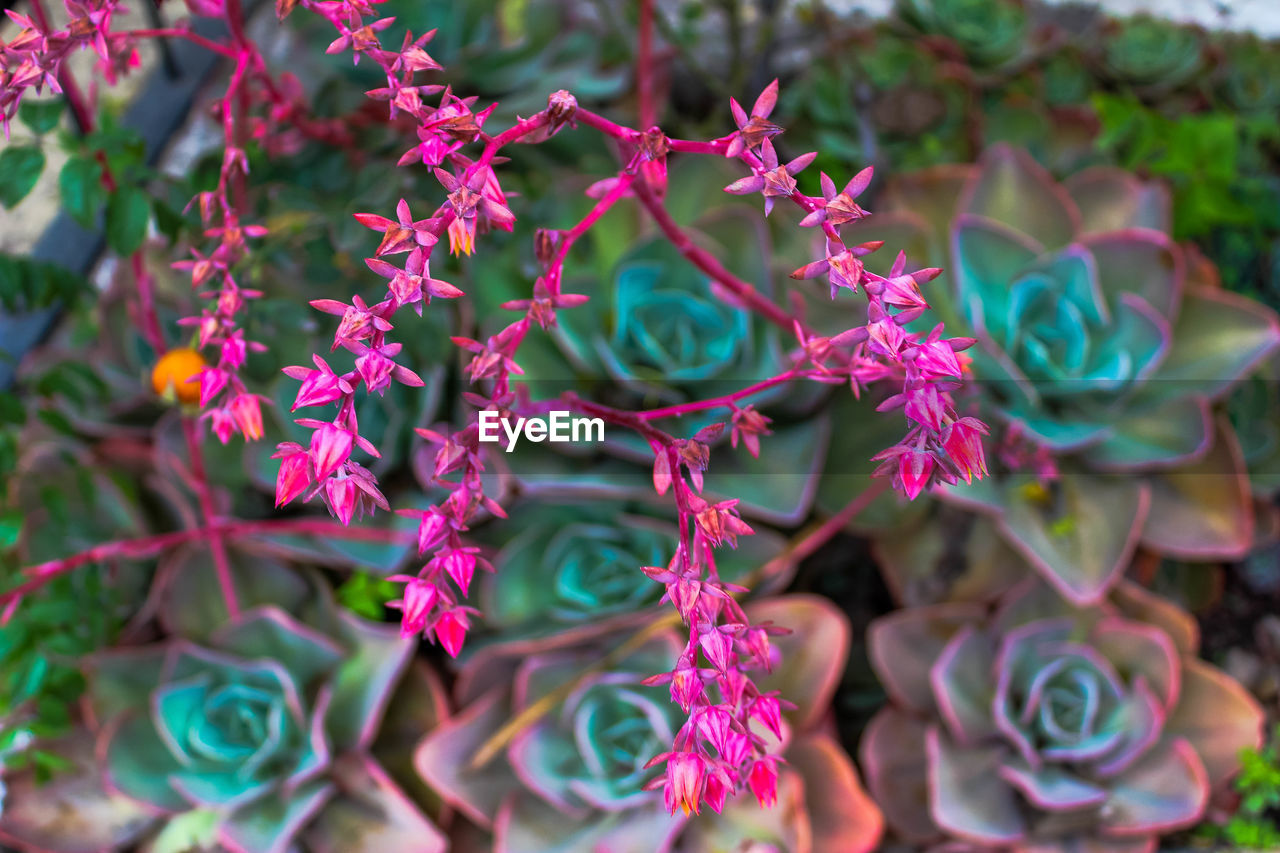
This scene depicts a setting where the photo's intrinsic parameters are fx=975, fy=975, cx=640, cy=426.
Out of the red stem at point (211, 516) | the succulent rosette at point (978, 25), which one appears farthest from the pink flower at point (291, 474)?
the succulent rosette at point (978, 25)

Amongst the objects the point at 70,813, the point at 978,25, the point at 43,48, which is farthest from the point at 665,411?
the point at 978,25

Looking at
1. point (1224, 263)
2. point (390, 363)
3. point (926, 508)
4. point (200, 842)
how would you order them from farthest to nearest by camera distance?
point (1224, 263) → point (926, 508) → point (200, 842) → point (390, 363)

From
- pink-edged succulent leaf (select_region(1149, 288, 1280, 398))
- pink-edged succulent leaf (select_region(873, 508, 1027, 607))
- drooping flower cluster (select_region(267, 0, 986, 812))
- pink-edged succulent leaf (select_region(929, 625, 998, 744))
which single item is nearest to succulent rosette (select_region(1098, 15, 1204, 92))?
pink-edged succulent leaf (select_region(1149, 288, 1280, 398))

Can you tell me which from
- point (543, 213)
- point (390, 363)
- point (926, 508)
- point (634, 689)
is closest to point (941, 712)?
point (926, 508)

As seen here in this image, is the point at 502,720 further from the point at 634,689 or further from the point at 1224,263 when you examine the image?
the point at 1224,263

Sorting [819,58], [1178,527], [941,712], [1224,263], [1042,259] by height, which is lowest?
[941,712]

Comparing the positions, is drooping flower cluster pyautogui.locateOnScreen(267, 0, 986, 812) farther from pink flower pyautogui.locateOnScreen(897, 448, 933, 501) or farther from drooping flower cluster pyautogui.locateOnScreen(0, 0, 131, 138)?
drooping flower cluster pyautogui.locateOnScreen(0, 0, 131, 138)
